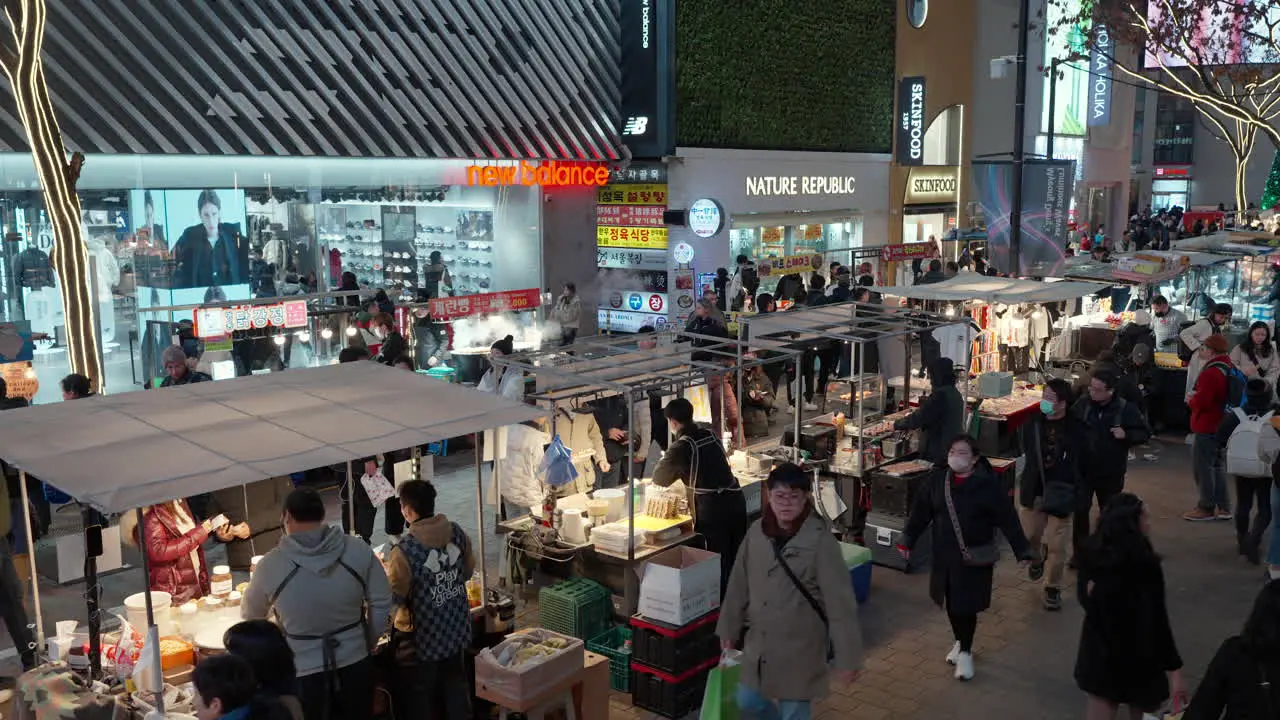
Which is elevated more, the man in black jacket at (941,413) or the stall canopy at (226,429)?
the stall canopy at (226,429)

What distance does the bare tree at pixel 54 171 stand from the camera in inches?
379

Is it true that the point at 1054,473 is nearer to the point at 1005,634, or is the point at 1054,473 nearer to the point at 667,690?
the point at 1005,634

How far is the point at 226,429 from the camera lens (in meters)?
5.68

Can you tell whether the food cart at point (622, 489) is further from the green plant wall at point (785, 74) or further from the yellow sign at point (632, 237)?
the green plant wall at point (785, 74)

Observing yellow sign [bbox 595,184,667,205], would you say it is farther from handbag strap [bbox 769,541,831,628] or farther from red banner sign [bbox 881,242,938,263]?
handbag strap [bbox 769,541,831,628]

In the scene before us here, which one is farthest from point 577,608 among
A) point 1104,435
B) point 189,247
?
point 189,247

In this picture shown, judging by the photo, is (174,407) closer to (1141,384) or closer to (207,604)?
(207,604)

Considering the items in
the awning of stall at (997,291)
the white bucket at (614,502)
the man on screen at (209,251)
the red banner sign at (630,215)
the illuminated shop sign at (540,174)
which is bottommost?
the white bucket at (614,502)

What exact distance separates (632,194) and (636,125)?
1897mm

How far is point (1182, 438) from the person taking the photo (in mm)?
13859

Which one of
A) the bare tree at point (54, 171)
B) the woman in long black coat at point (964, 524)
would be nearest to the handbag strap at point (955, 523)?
the woman in long black coat at point (964, 524)

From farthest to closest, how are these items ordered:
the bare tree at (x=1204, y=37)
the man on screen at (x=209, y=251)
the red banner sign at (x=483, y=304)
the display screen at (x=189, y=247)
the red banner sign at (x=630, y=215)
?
1. the red banner sign at (x=630, y=215)
2. the bare tree at (x=1204, y=37)
3. the red banner sign at (x=483, y=304)
4. the man on screen at (x=209, y=251)
5. the display screen at (x=189, y=247)

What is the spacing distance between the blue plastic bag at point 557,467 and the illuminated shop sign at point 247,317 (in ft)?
21.0

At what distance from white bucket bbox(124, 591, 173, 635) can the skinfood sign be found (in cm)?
2393
